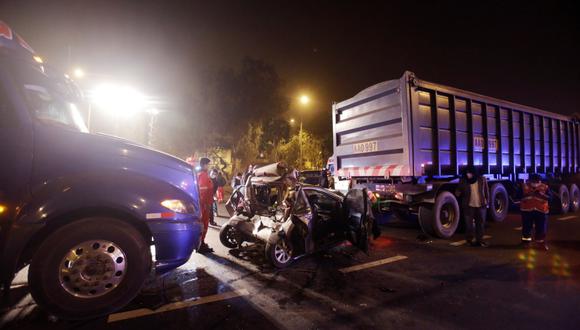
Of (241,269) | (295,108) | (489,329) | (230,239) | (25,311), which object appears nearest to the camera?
(489,329)

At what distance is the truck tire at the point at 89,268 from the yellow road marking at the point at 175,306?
9.9 inches

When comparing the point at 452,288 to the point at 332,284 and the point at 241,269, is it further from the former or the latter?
the point at 241,269

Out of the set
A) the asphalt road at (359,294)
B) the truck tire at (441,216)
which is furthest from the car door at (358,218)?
the truck tire at (441,216)

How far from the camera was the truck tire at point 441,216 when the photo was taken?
677cm

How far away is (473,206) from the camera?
6453 millimetres

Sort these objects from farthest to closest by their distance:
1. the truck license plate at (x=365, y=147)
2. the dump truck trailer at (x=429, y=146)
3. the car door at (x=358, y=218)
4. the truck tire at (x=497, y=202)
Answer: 1. the truck tire at (x=497, y=202)
2. the truck license plate at (x=365, y=147)
3. the dump truck trailer at (x=429, y=146)
4. the car door at (x=358, y=218)

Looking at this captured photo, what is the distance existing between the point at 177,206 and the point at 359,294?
2427 mm

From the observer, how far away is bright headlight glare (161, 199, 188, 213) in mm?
3273

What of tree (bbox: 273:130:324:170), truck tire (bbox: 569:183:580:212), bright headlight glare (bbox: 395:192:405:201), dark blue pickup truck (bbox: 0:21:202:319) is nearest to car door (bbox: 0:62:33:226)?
dark blue pickup truck (bbox: 0:21:202:319)

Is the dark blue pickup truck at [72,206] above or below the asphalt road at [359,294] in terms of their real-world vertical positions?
above

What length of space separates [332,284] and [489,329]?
1.81m

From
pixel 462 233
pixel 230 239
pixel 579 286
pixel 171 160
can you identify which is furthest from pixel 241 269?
pixel 462 233

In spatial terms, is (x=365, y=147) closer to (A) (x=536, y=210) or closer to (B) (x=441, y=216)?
(B) (x=441, y=216)

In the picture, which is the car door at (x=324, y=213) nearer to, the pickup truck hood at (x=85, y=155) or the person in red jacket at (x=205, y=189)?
the person in red jacket at (x=205, y=189)
